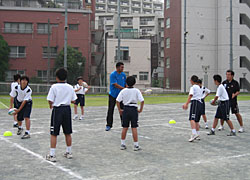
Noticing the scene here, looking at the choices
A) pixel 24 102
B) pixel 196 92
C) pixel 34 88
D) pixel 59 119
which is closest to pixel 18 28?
pixel 34 88

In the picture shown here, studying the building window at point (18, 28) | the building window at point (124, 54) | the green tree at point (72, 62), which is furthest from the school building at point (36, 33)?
the building window at point (124, 54)

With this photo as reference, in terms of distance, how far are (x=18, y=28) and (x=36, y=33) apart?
2.62 m

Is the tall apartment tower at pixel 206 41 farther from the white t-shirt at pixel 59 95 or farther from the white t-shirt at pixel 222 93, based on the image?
the white t-shirt at pixel 59 95

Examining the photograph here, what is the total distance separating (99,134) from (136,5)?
9676 cm

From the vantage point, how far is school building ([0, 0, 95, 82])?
4666 cm

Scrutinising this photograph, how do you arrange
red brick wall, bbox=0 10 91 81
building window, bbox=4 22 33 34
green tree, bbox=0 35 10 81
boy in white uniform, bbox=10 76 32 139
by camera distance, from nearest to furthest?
boy in white uniform, bbox=10 76 32 139
green tree, bbox=0 35 10 81
building window, bbox=4 22 33 34
red brick wall, bbox=0 10 91 81

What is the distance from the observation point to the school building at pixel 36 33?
1837 inches

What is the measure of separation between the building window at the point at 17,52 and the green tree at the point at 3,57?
57.0 inches

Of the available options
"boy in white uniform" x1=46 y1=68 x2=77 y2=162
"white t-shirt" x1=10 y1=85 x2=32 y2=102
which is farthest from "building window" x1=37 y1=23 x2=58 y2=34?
"boy in white uniform" x1=46 y1=68 x2=77 y2=162

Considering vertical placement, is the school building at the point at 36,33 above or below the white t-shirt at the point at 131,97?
above

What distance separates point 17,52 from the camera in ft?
153

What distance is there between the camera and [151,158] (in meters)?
6.38

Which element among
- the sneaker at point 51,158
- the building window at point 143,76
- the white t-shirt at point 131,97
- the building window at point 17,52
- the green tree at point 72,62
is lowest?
the sneaker at point 51,158

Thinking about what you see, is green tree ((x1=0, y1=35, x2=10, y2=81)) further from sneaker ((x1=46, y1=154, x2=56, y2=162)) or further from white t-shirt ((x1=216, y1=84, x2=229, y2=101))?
sneaker ((x1=46, y1=154, x2=56, y2=162))
